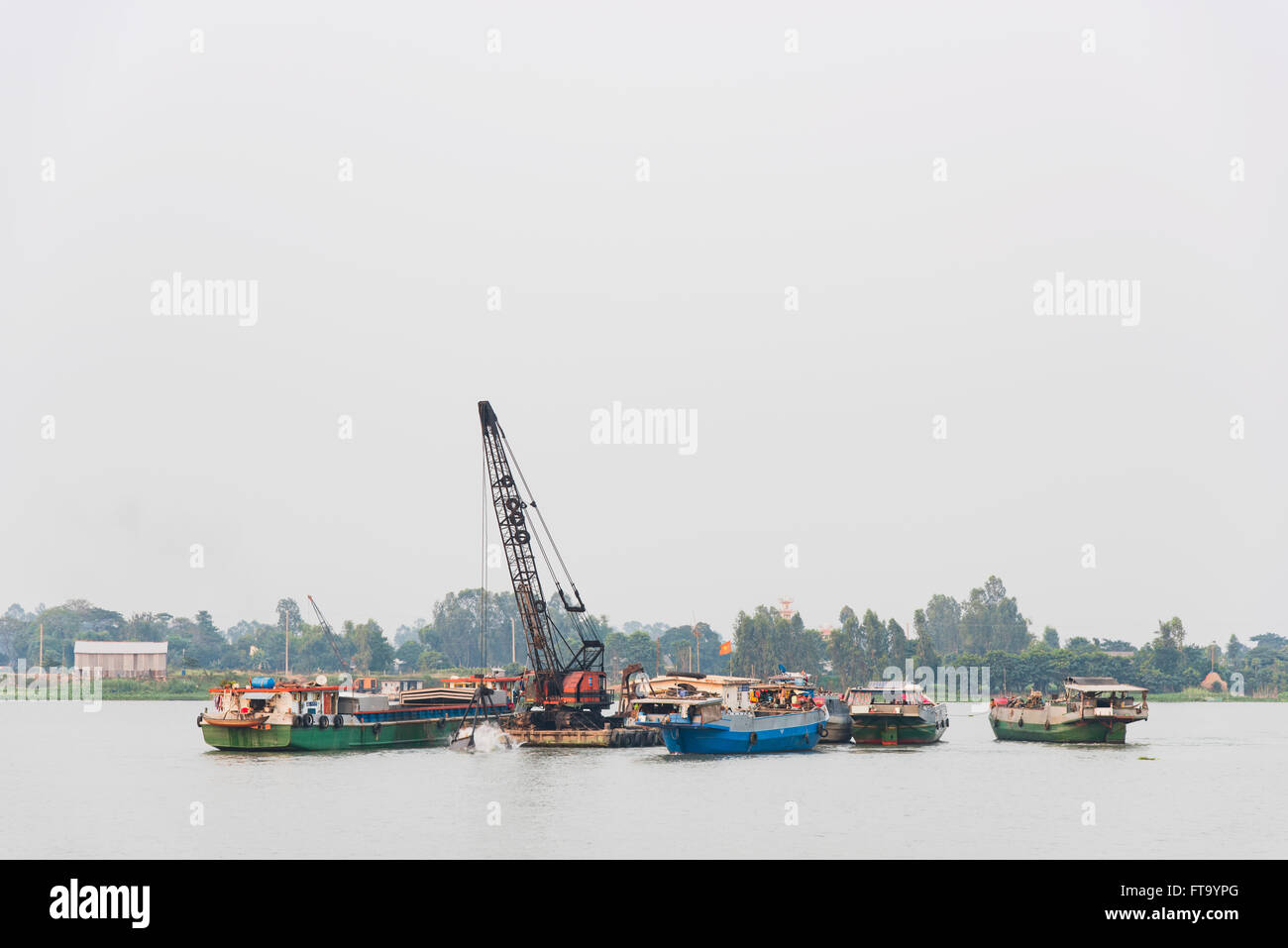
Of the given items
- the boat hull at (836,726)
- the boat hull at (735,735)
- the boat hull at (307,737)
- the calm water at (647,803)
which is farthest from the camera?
the boat hull at (836,726)

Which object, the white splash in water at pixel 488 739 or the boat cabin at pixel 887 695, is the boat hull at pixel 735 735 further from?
the white splash in water at pixel 488 739

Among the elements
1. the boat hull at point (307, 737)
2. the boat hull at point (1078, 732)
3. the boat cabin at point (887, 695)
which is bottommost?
the boat hull at point (1078, 732)

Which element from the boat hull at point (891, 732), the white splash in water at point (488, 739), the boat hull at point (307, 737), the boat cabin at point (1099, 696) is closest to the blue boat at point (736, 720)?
the boat hull at point (891, 732)

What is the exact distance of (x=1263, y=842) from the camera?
213 ft

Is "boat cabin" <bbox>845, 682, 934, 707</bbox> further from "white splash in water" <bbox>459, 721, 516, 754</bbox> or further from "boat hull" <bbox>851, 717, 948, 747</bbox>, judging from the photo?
"white splash in water" <bbox>459, 721, 516, 754</bbox>

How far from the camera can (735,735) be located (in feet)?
350

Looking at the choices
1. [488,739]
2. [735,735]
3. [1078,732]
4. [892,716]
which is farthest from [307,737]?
[1078,732]

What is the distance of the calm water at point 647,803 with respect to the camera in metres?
61.9

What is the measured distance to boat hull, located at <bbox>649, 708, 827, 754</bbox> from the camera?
106 metres

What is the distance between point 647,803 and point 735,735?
104 ft

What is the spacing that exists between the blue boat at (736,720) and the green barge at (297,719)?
23824mm

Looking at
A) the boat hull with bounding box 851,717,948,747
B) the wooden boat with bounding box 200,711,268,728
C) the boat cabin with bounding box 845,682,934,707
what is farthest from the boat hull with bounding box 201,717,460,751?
the boat cabin with bounding box 845,682,934,707
